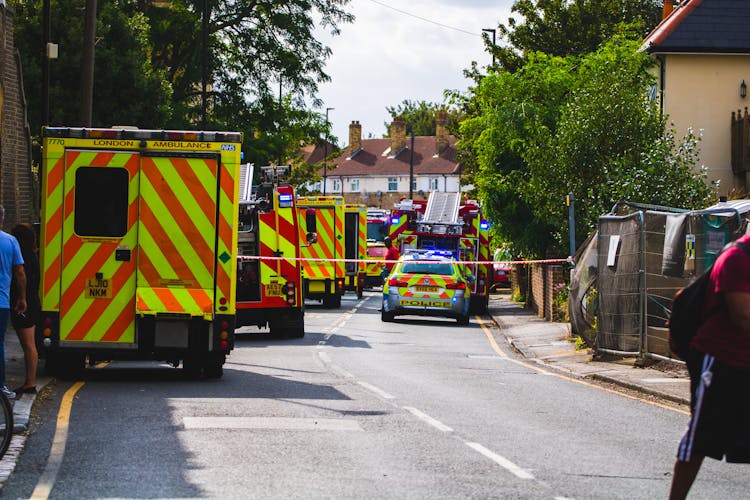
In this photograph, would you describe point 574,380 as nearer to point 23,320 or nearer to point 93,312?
point 93,312

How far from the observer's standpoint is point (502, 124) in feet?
125

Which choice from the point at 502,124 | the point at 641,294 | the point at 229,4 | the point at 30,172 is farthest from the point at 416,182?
the point at 641,294

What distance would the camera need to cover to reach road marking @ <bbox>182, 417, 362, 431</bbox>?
12234 mm

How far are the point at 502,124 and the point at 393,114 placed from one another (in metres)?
122

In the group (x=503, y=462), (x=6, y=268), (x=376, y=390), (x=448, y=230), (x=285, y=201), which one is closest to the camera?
(x=503, y=462)

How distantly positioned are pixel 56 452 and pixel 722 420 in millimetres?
5495

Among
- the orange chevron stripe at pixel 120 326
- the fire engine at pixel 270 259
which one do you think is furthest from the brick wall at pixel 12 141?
the orange chevron stripe at pixel 120 326

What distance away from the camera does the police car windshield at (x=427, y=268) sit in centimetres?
3148

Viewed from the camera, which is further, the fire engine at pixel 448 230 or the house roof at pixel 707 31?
the house roof at pixel 707 31

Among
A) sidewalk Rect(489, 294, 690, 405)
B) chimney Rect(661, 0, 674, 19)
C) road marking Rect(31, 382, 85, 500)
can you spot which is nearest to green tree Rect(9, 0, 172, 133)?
sidewalk Rect(489, 294, 690, 405)

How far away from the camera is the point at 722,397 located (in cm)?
728

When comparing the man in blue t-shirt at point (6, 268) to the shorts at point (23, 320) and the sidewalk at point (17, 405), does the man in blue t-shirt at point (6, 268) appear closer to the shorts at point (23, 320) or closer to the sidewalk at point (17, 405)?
the sidewalk at point (17, 405)

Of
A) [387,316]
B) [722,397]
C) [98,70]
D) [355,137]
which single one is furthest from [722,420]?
[355,137]

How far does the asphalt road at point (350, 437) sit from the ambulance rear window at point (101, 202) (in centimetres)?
184
